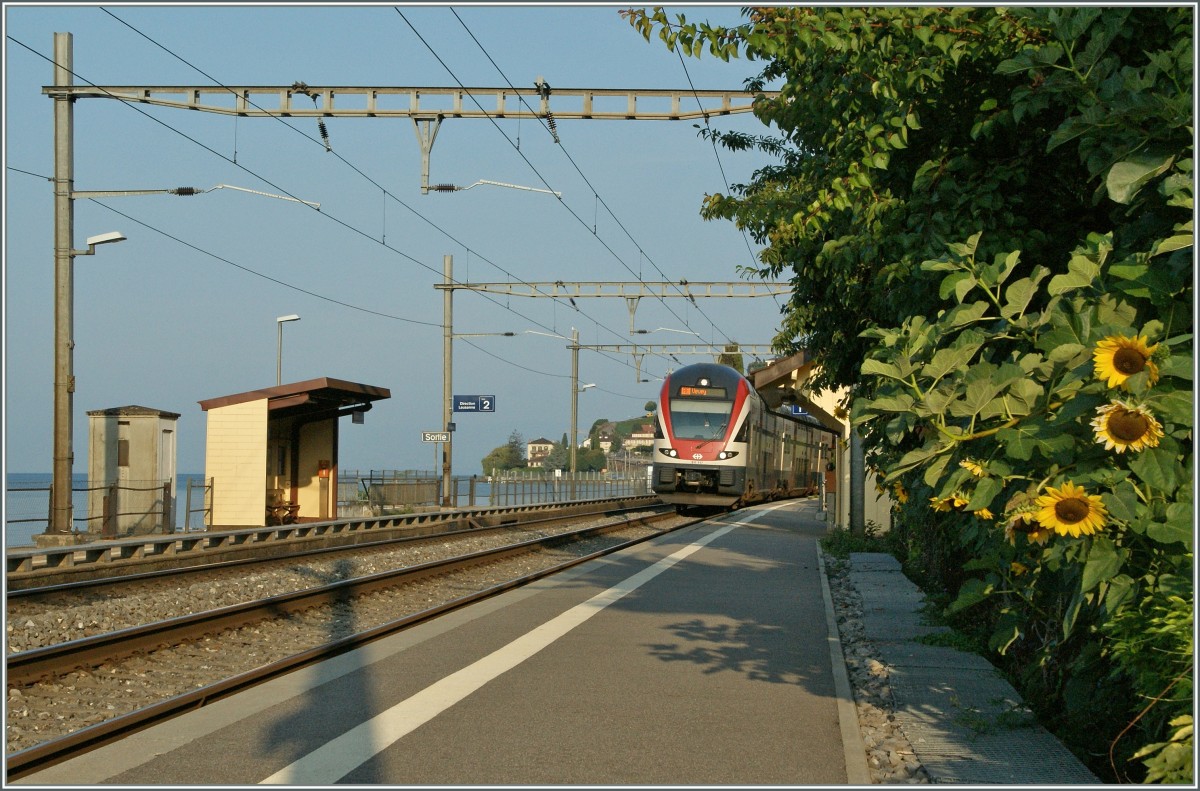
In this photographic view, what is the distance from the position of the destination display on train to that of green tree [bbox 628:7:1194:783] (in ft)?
79.4

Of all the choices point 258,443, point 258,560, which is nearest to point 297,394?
point 258,443

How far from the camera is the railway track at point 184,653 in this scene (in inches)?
282

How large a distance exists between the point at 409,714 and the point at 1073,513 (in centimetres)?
444

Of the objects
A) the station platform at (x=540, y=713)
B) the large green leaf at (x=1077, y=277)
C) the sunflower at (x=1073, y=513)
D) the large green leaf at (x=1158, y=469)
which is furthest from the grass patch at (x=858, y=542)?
the large green leaf at (x=1158, y=469)

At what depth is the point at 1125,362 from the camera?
3.71 metres

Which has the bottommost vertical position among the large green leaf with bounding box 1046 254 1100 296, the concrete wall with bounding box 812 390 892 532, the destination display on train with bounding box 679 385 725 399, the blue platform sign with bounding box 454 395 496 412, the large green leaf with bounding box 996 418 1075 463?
the concrete wall with bounding box 812 390 892 532

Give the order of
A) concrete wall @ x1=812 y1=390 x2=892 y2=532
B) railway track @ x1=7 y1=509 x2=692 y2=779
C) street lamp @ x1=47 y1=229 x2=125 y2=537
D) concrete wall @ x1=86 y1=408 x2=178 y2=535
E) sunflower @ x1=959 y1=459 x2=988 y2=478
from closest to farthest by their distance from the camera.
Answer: sunflower @ x1=959 y1=459 x2=988 y2=478, railway track @ x1=7 y1=509 x2=692 y2=779, street lamp @ x1=47 y1=229 x2=125 y2=537, concrete wall @ x1=812 y1=390 x2=892 y2=532, concrete wall @ x1=86 y1=408 x2=178 y2=535

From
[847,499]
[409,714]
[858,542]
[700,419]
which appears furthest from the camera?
[700,419]

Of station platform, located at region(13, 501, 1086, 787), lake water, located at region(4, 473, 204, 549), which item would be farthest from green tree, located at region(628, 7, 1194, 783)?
lake water, located at region(4, 473, 204, 549)

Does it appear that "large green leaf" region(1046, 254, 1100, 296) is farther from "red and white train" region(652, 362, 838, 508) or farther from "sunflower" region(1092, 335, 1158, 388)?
"red and white train" region(652, 362, 838, 508)

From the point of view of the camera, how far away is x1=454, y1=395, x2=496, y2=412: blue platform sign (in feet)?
143

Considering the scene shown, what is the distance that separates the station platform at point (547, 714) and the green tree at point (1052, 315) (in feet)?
3.91

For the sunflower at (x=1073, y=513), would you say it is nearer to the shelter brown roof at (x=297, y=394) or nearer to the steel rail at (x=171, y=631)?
the steel rail at (x=171, y=631)

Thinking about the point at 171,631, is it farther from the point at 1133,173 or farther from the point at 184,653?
the point at 1133,173
